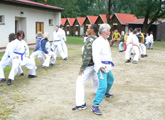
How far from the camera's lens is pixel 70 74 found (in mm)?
8852

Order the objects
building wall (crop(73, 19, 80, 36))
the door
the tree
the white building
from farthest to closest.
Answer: building wall (crop(73, 19, 80, 36)) < the tree < the door < the white building

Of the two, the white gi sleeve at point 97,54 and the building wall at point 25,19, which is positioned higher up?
the building wall at point 25,19

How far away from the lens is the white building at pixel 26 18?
1697 centimetres

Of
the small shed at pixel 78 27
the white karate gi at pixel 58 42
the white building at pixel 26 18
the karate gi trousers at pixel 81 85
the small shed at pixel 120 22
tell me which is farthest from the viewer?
the small shed at pixel 78 27

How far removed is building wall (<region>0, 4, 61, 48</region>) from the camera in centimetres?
1703

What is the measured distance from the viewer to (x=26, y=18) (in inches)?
768

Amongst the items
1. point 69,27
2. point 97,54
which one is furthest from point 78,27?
point 97,54

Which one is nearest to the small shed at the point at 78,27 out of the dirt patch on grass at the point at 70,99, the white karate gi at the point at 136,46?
the white karate gi at the point at 136,46

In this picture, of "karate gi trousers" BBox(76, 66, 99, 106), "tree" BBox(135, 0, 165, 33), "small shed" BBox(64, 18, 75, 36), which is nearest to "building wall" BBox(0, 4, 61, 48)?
"tree" BBox(135, 0, 165, 33)

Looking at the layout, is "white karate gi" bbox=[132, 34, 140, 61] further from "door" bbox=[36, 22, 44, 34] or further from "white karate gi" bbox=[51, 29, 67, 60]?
"door" bbox=[36, 22, 44, 34]

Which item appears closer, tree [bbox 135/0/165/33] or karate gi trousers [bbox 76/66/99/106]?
karate gi trousers [bbox 76/66/99/106]

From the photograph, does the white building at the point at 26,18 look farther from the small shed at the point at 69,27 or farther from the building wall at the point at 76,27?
the small shed at the point at 69,27

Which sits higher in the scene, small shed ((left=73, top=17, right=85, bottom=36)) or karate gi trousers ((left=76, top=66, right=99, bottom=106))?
small shed ((left=73, top=17, right=85, bottom=36))

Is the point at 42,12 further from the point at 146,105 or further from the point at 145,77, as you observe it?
the point at 146,105
